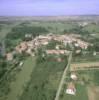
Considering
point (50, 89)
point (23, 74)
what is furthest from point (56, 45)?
point (50, 89)

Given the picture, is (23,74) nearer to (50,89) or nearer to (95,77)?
(50,89)

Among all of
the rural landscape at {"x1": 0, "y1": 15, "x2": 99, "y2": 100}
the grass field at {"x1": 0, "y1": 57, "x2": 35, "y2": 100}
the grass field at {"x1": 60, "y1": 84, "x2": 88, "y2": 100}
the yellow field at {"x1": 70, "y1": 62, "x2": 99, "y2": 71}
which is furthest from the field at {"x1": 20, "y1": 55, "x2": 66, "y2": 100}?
the yellow field at {"x1": 70, "y1": 62, "x2": 99, "y2": 71}

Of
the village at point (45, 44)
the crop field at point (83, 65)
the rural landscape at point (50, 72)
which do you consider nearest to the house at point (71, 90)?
the rural landscape at point (50, 72)

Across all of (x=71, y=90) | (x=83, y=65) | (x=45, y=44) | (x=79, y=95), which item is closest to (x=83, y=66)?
(x=83, y=65)

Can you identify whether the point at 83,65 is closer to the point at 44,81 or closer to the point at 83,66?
→ the point at 83,66

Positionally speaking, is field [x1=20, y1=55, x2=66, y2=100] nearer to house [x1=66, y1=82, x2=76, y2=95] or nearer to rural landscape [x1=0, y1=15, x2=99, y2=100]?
rural landscape [x1=0, y1=15, x2=99, y2=100]

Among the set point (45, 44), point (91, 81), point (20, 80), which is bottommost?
point (45, 44)

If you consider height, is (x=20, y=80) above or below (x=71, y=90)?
below

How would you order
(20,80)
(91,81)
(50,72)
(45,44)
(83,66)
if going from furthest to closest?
(45,44) < (83,66) < (50,72) < (20,80) < (91,81)

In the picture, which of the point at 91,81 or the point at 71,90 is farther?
the point at 91,81
